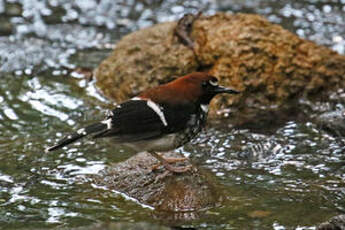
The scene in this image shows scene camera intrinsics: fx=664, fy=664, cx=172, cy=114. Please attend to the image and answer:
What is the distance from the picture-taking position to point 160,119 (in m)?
5.20

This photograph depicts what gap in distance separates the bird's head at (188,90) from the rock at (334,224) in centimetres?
142

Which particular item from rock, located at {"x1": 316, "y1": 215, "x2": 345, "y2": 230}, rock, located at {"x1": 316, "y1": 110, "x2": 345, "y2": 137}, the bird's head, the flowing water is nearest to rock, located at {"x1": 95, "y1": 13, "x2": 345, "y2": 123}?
the flowing water

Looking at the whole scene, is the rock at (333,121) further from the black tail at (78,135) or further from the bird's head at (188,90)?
the black tail at (78,135)

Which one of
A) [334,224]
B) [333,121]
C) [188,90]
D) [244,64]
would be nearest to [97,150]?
[188,90]

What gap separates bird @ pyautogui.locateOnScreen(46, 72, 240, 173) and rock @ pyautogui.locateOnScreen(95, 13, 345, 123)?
2.04 meters

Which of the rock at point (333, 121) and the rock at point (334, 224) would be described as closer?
the rock at point (334, 224)

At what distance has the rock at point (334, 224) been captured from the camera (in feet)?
14.6

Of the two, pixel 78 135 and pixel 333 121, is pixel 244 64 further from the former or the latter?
pixel 78 135

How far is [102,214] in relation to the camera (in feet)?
16.6

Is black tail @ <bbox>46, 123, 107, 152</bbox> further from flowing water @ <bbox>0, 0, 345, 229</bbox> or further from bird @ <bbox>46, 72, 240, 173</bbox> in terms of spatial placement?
flowing water @ <bbox>0, 0, 345, 229</bbox>

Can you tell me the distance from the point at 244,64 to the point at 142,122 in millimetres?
2653

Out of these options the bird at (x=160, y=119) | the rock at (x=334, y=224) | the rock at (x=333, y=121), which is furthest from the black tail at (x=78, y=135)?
the rock at (x=333, y=121)

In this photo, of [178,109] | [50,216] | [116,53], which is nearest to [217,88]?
[178,109]

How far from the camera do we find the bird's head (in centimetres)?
529
